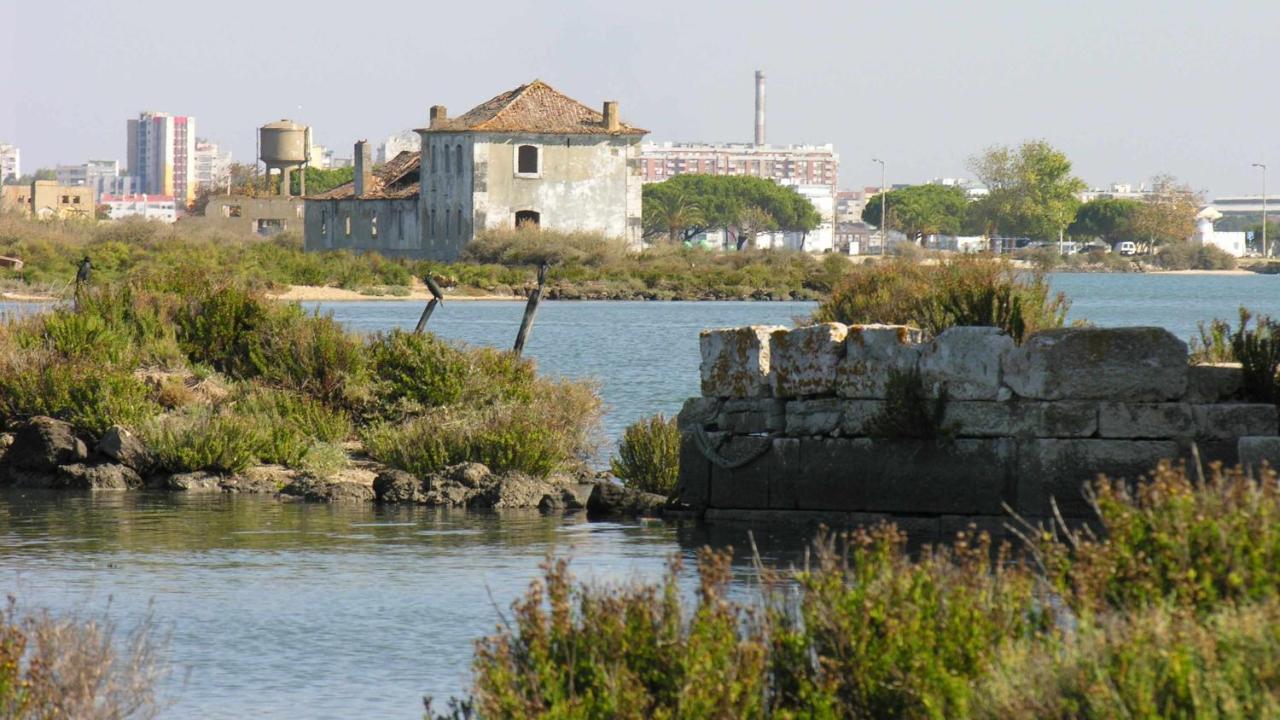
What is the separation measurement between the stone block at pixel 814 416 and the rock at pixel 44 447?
25.2 feet

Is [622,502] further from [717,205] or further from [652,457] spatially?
[717,205]

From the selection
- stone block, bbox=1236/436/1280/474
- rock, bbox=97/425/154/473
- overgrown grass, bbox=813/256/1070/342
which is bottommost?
rock, bbox=97/425/154/473

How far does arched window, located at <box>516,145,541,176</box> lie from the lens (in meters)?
74.6

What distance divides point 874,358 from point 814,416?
719 millimetres

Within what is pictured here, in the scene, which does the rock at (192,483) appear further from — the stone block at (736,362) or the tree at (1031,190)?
the tree at (1031,190)

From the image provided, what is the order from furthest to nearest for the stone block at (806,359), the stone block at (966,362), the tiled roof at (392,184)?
1. the tiled roof at (392,184)
2. the stone block at (806,359)
3. the stone block at (966,362)

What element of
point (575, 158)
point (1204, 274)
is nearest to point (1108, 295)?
point (575, 158)

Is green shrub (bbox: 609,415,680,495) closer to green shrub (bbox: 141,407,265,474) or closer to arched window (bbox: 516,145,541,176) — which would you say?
green shrub (bbox: 141,407,265,474)

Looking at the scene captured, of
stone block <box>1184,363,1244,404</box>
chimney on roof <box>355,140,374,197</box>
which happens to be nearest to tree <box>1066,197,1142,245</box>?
chimney on roof <box>355,140,374,197</box>

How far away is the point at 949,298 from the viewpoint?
17.4 m

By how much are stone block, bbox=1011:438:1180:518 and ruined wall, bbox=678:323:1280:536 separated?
0.03ft

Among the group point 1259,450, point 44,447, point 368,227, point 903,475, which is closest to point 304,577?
point 903,475

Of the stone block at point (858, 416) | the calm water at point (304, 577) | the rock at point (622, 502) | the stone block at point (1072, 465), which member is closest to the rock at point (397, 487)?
the calm water at point (304, 577)

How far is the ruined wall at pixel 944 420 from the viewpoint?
14.3 m
